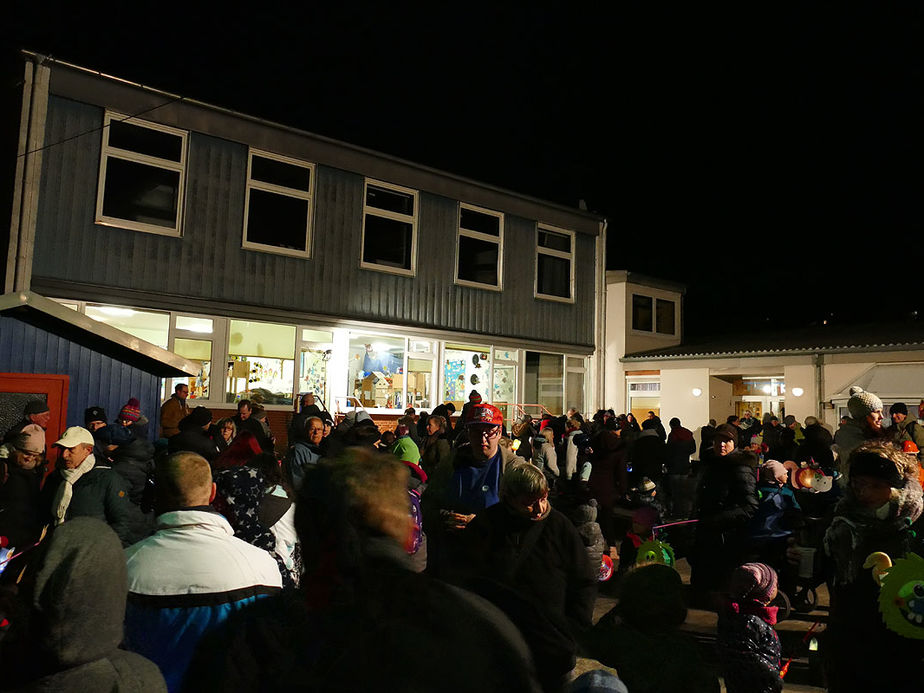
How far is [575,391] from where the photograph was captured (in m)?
20.6

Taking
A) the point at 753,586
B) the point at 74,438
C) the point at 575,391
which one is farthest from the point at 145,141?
the point at 753,586

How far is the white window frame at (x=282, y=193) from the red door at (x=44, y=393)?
543cm

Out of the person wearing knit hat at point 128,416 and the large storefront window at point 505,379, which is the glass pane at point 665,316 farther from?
the person wearing knit hat at point 128,416

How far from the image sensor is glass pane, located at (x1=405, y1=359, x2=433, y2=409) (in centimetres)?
1730

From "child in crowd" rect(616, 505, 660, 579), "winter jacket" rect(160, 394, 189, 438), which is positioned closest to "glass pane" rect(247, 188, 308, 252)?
"winter jacket" rect(160, 394, 189, 438)

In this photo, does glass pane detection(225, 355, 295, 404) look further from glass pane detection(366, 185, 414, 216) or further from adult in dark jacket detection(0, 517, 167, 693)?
adult in dark jacket detection(0, 517, 167, 693)

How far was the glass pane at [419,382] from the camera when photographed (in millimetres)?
17297

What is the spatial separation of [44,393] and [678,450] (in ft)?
29.5

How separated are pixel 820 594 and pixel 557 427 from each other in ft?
15.9

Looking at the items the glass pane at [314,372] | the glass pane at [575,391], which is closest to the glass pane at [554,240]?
the glass pane at [575,391]

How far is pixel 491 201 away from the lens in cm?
1873

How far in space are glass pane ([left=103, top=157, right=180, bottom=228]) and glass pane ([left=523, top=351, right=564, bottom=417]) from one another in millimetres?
9151

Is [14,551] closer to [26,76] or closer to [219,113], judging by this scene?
[26,76]

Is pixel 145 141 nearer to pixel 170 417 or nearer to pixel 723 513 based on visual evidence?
pixel 170 417
